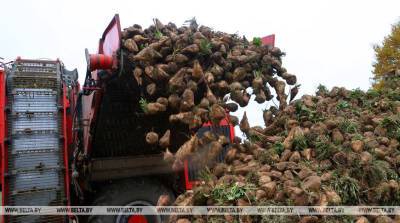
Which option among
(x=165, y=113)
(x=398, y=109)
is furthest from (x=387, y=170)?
(x=165, y=113)

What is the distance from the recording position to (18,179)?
4.63 meters

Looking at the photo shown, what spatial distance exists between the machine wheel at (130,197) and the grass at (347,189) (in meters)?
2.00

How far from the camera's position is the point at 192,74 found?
Answer: 4684 mm

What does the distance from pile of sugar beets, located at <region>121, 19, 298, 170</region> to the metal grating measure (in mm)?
1128

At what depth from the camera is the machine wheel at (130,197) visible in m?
5.02

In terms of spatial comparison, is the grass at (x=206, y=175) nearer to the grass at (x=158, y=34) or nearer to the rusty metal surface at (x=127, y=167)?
the rusty metal surface at (x=127, y=167)

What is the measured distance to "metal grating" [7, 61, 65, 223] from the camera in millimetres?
4645

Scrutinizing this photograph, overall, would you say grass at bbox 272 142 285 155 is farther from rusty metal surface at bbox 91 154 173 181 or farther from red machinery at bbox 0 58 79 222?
red machinery at bbox 0 58 79 222

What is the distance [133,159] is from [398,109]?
3.49m

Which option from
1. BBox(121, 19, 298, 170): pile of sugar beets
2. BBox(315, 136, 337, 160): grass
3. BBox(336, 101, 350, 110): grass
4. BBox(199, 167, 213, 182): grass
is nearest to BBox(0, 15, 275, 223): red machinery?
BBox(121, 19, 298, 170): pile of sugar beets

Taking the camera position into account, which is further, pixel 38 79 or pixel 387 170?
pixel 38 79

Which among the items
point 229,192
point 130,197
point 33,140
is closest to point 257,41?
point 229,192

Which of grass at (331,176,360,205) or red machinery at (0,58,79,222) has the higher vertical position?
red machinery at (0,58,79,222)

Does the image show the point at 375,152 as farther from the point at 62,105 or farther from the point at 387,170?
the point at 62,105
